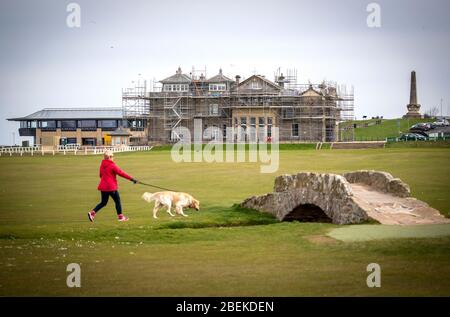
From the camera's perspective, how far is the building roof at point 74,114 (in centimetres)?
15800

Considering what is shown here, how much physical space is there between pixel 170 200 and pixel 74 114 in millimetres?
134803

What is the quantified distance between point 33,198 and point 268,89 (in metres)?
82.3

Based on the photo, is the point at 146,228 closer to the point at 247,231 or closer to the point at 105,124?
the point at 247,231

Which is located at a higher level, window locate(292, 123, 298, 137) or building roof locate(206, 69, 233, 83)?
building roof locate(206, 69, 233, 83)

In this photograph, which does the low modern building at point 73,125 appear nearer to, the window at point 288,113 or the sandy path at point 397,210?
the window at point 288,113

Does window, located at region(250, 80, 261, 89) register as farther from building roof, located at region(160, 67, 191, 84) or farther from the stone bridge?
the stone bridge

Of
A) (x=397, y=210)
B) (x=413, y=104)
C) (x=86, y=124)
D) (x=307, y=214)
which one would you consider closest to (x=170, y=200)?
(x=307, y=214)

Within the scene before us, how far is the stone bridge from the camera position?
946 inches

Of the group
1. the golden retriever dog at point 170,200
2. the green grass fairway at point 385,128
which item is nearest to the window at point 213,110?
the green grass fairway at point 385,128

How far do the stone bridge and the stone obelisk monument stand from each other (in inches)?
4283

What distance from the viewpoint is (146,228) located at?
24156 mm

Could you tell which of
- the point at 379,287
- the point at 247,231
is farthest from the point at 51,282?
the point at 247,231

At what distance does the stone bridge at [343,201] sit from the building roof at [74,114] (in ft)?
428

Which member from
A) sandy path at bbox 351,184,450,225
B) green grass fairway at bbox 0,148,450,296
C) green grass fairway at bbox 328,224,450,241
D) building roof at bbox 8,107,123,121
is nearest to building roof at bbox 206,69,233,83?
building roof at bbox 8,107,123,121
